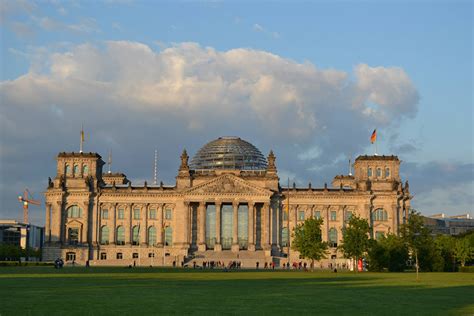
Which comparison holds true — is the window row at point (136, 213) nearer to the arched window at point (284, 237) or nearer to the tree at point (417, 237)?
the arched window at point (284, 237)

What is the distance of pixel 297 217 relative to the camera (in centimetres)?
15888

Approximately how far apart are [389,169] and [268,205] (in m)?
28.7

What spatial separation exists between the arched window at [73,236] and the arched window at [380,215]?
213ft

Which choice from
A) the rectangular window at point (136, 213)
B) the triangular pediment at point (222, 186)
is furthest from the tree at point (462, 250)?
the rectangular window at point (136, 213)

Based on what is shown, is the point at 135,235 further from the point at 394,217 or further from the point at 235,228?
the point at 394,217

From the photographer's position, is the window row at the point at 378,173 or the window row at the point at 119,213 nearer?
the window row at the point at 119,213

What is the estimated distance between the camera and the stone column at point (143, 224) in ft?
516

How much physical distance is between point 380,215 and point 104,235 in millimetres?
60761

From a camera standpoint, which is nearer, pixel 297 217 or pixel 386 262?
pixel 386 262

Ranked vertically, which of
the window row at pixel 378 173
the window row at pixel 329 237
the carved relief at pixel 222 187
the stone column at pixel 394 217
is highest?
the window row at pixel 378 173

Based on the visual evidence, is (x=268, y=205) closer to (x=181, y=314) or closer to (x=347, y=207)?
(x=347, y=207)

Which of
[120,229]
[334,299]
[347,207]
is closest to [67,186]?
[120,229]

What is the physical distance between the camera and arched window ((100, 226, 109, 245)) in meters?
157

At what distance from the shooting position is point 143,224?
518ft
